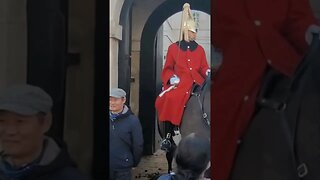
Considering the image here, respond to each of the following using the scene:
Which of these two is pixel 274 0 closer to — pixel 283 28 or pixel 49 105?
pixel 283 28

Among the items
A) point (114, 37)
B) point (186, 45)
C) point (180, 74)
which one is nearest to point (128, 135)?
point (180, 74)

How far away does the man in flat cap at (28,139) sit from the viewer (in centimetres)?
162

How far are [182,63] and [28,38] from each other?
84cm

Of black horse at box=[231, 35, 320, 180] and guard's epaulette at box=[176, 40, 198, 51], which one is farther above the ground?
guard's epaulette at box=[176, 40, 198, 51]

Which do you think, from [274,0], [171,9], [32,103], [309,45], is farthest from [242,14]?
[171,9]

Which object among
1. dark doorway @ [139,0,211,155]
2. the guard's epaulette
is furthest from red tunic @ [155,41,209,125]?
dark doorway @ [139,0,211,155]

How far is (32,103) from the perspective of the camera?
1.62m

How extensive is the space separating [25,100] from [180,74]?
1026mm

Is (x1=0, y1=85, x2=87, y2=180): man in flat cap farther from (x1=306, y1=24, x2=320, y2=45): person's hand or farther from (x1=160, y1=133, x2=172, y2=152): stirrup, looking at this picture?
(x1=160, y1=133, x2=172, y2=152): stirrup

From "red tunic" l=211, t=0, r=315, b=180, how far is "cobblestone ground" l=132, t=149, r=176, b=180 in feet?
3.65

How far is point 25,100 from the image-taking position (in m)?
1.61

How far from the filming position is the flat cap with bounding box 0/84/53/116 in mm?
1612

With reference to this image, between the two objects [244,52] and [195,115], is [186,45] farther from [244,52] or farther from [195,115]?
[244,52]

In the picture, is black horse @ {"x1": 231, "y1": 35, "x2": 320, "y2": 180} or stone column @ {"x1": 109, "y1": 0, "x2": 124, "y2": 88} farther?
stone column @ {"x1": 109, "y1": 0, "x2": 124, "y2": 88}
